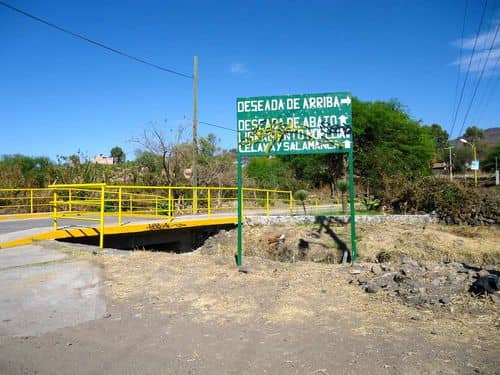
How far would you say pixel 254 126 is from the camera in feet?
31.2

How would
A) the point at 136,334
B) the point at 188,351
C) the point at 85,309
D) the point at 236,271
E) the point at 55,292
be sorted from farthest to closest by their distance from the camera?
the point at 236,271, the point at 55,292, the point at 85,309, the point at 136,334, the point at 188,351

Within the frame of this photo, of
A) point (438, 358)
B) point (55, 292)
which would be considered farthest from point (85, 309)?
point (438, 358)

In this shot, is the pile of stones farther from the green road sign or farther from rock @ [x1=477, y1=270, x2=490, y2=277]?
the green road sign

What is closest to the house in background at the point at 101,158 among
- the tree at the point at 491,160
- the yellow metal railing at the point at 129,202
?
the yellow metal railing at the point at 129,202

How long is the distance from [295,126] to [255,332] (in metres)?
5.31

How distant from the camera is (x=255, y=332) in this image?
201 inches

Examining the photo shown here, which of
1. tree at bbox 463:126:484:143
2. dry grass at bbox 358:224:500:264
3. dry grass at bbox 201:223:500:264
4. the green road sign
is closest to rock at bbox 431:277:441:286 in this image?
the green road sign

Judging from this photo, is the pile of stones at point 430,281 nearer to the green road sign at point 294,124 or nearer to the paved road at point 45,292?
the green road sign at point 294,124

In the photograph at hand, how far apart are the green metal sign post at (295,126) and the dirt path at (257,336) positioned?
275 centimetres

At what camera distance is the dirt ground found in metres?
4.14

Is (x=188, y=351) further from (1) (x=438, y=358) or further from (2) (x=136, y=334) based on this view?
(1) (x=438, y=358)

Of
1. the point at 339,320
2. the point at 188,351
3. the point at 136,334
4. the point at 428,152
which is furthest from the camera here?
the point at 428,152

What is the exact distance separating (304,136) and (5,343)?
666 centimetres

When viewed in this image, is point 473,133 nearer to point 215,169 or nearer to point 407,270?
point 215,169
